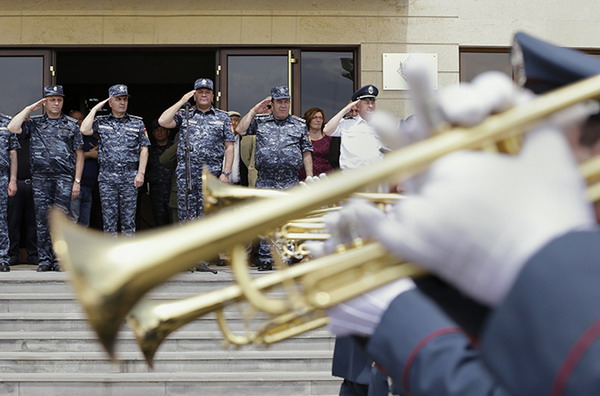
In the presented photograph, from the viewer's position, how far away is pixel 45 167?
7.67m

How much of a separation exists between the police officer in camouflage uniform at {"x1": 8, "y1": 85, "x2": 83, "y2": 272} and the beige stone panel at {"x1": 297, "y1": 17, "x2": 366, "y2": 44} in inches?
116

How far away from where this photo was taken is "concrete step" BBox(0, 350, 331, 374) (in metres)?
6.04

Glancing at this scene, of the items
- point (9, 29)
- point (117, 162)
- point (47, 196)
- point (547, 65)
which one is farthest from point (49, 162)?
point (547, 65)

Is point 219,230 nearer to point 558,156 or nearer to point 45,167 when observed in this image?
point 558,156

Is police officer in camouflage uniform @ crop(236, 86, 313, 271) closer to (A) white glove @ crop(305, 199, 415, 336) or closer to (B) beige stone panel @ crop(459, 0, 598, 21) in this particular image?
(B) beige stone panel @ crop(459, 0, 598, 21)

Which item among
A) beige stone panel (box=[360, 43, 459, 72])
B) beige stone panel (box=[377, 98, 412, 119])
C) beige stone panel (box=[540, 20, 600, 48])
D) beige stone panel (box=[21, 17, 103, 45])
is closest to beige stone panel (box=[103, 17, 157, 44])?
beige stone panel (box=[21, 17, 103, 45])

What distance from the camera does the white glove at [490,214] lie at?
0.93 meters

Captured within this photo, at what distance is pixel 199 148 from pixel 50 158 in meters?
1.33

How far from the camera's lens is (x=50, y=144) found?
7695mm

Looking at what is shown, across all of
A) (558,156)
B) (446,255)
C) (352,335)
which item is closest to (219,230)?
(446,255)

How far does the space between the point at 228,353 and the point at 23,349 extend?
155 centimetres

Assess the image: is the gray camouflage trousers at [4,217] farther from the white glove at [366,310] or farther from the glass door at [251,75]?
the white glove at [366,310]

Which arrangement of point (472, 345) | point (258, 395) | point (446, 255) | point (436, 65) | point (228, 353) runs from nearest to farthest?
point (446, 255)
point (472, 345)
point (258, 395)
point (228, 353)
point (436, 65)

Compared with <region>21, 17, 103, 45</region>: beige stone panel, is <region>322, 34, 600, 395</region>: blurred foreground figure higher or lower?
lower
